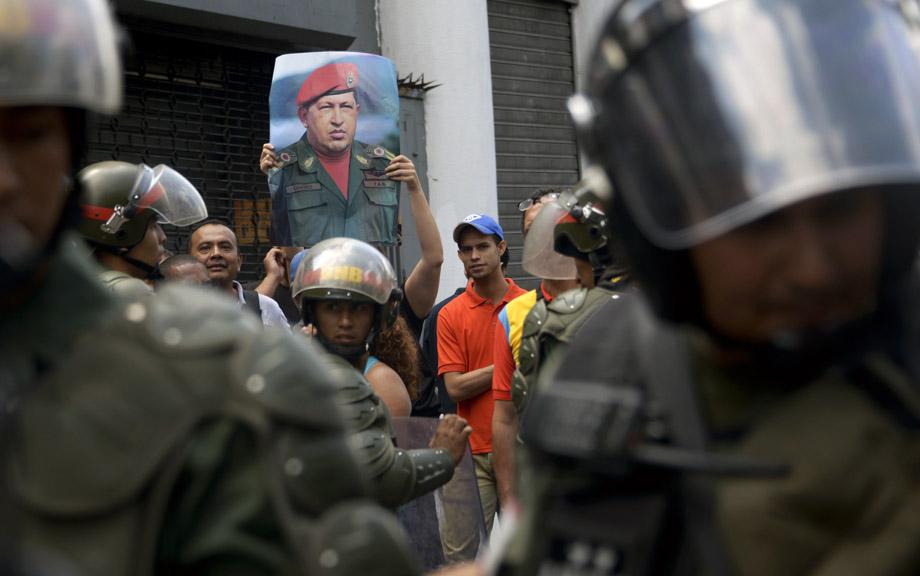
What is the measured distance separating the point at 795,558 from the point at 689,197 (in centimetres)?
45

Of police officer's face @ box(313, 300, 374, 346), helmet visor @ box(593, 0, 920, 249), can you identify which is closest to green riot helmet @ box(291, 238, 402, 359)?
police officer's face @ box(313, 300, 374, 346)

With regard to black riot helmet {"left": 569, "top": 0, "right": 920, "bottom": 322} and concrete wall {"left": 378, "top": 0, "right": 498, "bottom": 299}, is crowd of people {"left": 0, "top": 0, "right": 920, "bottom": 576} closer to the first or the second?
black riot helmet {"left": 569, "top": 0, "right": 920, "bottom": 322}

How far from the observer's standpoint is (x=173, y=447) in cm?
152

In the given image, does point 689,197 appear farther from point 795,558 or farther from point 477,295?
point 477,295

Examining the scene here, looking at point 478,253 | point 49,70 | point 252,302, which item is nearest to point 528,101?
point 478,253

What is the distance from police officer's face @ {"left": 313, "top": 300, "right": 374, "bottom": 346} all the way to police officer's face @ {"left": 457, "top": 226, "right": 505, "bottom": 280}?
191cm

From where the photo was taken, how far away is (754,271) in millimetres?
1479

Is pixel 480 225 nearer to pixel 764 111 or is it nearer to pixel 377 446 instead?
pixel 377 446

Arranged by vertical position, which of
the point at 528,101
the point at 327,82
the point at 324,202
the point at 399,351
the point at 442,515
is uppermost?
the point at 528,101

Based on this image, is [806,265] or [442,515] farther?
[442,515]

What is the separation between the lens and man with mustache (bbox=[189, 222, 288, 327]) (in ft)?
20.3

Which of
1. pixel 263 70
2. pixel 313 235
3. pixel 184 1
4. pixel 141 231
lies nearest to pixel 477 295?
pixel 313 235

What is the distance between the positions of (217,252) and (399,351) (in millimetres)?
1132

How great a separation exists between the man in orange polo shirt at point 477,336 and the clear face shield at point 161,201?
1570mm
